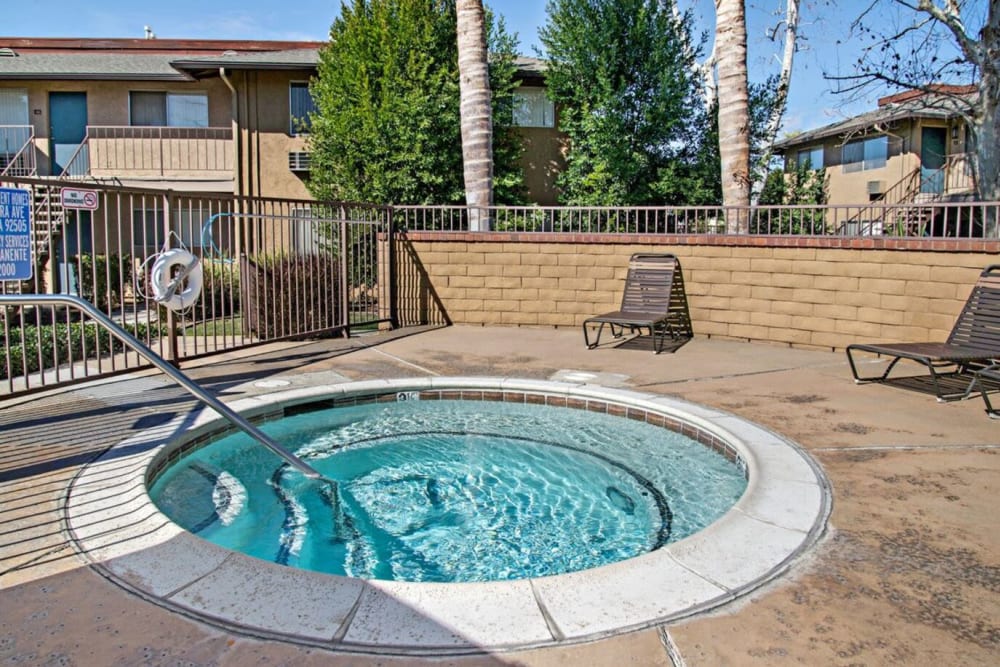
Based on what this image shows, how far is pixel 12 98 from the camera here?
2005 centimetres

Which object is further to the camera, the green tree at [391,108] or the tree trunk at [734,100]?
the green tree at [391,108]

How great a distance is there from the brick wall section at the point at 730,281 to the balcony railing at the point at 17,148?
15093mm

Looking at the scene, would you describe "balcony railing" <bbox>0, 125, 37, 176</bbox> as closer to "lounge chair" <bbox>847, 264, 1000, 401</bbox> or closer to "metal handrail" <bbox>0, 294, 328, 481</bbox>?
"metal handrail" <bbox>0, 294, 328, 481</bbox>

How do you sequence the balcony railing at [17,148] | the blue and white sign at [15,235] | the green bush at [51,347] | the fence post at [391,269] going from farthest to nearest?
the balcony railing at [17,148], the fence post at [391,269], the green bush at [51,347], the blue and white sign at [15,235]

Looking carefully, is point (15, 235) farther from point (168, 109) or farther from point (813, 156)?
point (813, 156)

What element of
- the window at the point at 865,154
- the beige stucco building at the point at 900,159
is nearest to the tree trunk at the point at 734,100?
the beige stucco building at the point at 900,159

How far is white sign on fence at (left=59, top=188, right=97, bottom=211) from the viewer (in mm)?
5773

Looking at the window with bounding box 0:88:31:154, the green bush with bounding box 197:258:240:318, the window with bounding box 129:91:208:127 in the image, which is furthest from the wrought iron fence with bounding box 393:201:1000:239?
the window with bounding box 0:88:31:154

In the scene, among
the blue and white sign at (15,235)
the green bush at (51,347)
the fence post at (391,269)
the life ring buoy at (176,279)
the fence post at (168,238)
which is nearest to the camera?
the blue and white sign at (15,235)

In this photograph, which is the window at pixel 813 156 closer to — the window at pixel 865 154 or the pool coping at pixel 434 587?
the window at pixel 865 154

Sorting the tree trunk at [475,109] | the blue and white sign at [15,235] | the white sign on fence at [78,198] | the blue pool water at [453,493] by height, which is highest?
the tree trunk at [475,109]

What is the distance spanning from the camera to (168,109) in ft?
65.1

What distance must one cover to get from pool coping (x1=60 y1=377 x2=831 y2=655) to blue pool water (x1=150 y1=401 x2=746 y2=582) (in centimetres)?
57

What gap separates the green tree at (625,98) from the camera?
49.7 ft
